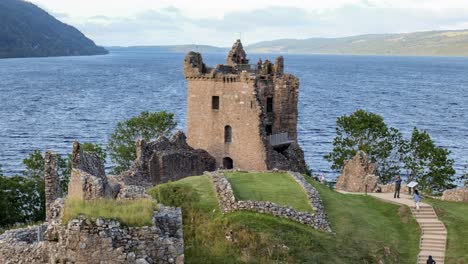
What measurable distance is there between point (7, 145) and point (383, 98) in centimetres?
11429

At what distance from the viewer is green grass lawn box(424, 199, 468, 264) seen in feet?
105

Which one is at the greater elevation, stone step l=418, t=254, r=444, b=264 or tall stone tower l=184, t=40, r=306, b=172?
tall stone tower l=184, t=40, r=306, b=172

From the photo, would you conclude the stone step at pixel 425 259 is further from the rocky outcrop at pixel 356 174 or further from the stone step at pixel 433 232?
the rocky outcrop at pixel 356 174

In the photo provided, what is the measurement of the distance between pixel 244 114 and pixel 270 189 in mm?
20784

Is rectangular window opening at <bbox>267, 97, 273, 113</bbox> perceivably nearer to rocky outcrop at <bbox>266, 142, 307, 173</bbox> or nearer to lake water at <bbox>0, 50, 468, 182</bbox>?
rocky outcrop at <bbox>266, 142, 307, 173</bbox>

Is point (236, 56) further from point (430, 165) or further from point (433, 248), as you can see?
point (433, 248)

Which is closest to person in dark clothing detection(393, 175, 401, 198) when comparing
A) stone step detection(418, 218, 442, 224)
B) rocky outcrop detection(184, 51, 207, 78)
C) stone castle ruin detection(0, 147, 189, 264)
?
stone step detection(418, 218, 442, 224)

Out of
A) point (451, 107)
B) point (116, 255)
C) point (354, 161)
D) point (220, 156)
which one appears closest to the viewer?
point (116, 255)

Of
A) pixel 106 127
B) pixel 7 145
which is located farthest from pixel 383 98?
pixel 7 145

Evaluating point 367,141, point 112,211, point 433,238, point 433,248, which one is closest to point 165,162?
point 433,238

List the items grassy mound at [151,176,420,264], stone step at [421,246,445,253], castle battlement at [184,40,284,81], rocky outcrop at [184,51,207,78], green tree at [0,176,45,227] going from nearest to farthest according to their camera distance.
→ grassy mound at [151,176,420,264] < stone step at [421,246,445,253] < green tree at [0,176,45,227] < castle battlement at [184,40,284,81] < rocky outcrop at [184,51,207,78]

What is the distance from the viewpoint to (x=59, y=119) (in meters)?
133

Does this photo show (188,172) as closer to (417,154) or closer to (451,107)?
(417,154)

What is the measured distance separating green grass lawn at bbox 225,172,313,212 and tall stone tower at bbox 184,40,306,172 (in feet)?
49.3
